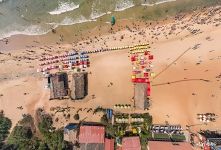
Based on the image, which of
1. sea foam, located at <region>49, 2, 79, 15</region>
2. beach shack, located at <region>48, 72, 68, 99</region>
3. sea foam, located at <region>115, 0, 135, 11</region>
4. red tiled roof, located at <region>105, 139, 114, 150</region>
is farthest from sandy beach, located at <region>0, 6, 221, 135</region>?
sea foam, located at <region>49, 2, 79, 15</region>

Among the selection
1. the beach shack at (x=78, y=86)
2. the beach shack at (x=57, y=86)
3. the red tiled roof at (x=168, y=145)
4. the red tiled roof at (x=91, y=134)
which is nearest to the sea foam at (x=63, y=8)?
the beach shack at (x=57, y=86)

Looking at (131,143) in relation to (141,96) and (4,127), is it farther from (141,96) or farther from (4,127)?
(4,127)

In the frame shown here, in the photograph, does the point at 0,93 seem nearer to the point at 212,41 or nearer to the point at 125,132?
the point at 125,132

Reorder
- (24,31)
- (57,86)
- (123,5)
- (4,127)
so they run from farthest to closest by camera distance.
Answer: (24,31), (123,5), (4,127), (57,86)

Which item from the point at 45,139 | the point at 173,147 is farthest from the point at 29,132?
the point at 173,147

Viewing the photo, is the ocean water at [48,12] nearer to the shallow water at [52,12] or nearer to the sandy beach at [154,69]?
the shallow water at [52,12]

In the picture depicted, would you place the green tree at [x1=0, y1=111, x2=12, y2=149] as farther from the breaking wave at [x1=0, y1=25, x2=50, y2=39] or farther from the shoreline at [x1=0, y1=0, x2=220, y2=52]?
the breaking wave at [x1=0, y1=25, x2=50, y2=39]

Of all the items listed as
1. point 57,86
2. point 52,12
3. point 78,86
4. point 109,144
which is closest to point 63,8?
point 52,12
